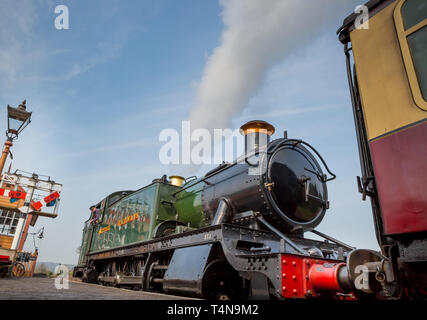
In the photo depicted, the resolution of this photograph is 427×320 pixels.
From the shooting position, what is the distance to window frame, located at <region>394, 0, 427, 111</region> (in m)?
1.71

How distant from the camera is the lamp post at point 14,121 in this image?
5755 millimetres

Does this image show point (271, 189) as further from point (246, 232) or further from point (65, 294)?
point (65, 294)

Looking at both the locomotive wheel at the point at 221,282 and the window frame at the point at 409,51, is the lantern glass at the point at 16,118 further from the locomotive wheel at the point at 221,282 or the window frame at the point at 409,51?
the window frame at the point at 409,51

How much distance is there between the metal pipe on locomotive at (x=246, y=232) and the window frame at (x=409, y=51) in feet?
4.84

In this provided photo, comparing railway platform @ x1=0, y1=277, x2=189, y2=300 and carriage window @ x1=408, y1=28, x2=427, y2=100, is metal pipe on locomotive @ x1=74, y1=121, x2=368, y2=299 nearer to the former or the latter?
railway platform @ x1=0, y1=277, x2=189, y2=300

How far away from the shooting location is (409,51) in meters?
1.81

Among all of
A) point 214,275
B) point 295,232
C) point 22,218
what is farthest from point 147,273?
point 22,218

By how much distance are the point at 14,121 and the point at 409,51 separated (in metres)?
6.65

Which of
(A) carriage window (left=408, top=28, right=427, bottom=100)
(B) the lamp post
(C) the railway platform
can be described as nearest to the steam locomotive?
(A) carriage window (left=408, top=28, right=427, bottom=100)

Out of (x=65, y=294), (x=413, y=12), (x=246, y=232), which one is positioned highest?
(x=413, y=12)

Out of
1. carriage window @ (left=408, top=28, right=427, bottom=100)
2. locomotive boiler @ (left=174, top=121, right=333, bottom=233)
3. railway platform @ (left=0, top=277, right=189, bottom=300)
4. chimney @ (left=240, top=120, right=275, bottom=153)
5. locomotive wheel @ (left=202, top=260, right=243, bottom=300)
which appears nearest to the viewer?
carriage window @ (left=408, top=28, right=427, bottom=100)

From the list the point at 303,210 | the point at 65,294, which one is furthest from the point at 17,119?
the point at 303,210

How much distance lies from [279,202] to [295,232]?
2.32ft

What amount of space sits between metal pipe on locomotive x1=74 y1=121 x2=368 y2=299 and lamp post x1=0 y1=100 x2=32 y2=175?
9.31 feet
